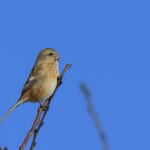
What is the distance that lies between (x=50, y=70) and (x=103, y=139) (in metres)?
6.27

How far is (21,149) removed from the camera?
3.21 m

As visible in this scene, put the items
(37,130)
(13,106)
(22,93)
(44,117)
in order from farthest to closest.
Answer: (22,93) < (13,106) < (44,117) < (37,130)

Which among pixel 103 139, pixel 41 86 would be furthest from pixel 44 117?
pixel 41 86

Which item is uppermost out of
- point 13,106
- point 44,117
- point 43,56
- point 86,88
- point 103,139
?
point 43,56

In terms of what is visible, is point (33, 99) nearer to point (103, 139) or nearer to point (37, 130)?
point (37, 130)

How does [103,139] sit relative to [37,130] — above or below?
below

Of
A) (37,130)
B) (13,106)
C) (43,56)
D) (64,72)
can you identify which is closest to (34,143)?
(37,130)

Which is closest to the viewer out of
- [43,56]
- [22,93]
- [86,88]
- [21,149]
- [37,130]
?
[86,88]

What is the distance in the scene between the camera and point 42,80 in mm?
8945

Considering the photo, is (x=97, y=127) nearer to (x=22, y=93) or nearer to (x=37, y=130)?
(x=37, y=130)

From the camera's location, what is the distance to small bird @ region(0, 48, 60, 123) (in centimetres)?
870

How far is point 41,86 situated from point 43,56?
859 millimetres

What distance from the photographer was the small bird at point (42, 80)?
8.70 m

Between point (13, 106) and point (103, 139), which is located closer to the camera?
point (103, 139)
